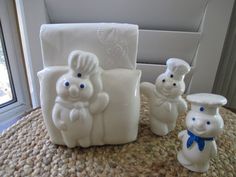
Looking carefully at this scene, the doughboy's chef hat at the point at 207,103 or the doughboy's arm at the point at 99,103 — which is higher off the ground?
the doughboy's chef hat at the point at 207,103

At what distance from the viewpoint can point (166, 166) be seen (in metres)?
0.57

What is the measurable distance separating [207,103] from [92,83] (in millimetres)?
292

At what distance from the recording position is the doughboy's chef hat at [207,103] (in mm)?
483

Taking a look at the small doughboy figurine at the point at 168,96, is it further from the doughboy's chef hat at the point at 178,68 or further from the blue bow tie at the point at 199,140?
the blue bow tie at the point at 199,140

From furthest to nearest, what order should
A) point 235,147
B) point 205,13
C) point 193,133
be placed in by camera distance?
point 205,13
point 235,147
point 193,133

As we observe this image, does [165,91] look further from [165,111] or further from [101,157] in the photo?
[101,157]

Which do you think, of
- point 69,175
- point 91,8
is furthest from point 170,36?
point 69,175

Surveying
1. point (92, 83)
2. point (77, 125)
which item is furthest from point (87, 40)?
point (77, 125)

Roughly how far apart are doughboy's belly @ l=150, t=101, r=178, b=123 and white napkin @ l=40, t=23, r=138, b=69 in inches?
7.4

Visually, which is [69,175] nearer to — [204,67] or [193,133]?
[193,133]

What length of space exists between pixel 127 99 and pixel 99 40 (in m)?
0.18

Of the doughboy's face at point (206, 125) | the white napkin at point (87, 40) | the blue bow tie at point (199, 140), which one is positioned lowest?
the blue bow tie at point (199, 140)

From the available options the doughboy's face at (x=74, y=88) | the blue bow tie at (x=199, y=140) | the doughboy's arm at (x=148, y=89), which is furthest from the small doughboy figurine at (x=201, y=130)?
the doughboy's face at (x=74, y=88)

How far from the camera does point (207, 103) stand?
1.59ft
